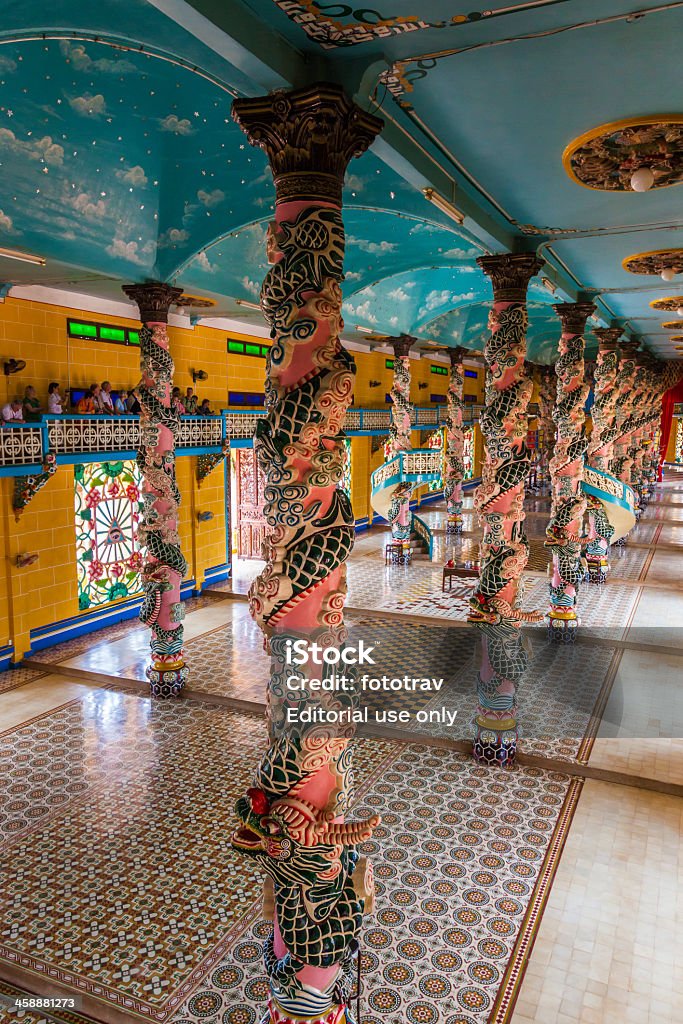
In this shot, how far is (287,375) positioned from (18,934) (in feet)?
14.3

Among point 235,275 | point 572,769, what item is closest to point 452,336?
point 235,275

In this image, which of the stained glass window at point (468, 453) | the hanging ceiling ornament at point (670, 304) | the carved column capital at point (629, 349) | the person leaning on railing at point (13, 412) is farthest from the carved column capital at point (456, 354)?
the person leaning on railing at point (13, 412)

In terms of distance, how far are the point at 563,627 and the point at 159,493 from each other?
657 centimetres

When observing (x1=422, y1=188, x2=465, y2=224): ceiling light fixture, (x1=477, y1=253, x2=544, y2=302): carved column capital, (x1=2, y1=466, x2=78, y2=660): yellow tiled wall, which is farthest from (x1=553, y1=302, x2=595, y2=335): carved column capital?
(x1=2, y1=466, x2=78, y2=660): yellow tiled wall

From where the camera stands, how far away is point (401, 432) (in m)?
16.2

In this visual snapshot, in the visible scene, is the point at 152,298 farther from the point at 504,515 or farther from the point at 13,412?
the point at 504,515

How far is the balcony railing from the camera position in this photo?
9195 millimetres

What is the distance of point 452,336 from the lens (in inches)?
747

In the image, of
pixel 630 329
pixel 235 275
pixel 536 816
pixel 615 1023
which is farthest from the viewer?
pixel 630 329

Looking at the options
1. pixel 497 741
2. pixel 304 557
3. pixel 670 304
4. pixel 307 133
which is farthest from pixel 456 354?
pixel 304 557

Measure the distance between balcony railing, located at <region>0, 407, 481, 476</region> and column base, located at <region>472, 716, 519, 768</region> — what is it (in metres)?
3.99

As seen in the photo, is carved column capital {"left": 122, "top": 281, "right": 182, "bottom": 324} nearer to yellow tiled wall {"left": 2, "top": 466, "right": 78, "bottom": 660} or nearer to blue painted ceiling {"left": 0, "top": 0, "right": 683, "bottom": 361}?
blue painted ceiling {"left": 0, "top": 0, "right": 683, "bottom": 361}

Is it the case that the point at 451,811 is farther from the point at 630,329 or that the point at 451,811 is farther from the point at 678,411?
the point at 678,411

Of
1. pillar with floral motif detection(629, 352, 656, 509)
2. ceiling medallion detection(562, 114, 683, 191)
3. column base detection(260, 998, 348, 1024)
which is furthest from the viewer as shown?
pillar with floral motif detection(629, 352, 656, 509)
